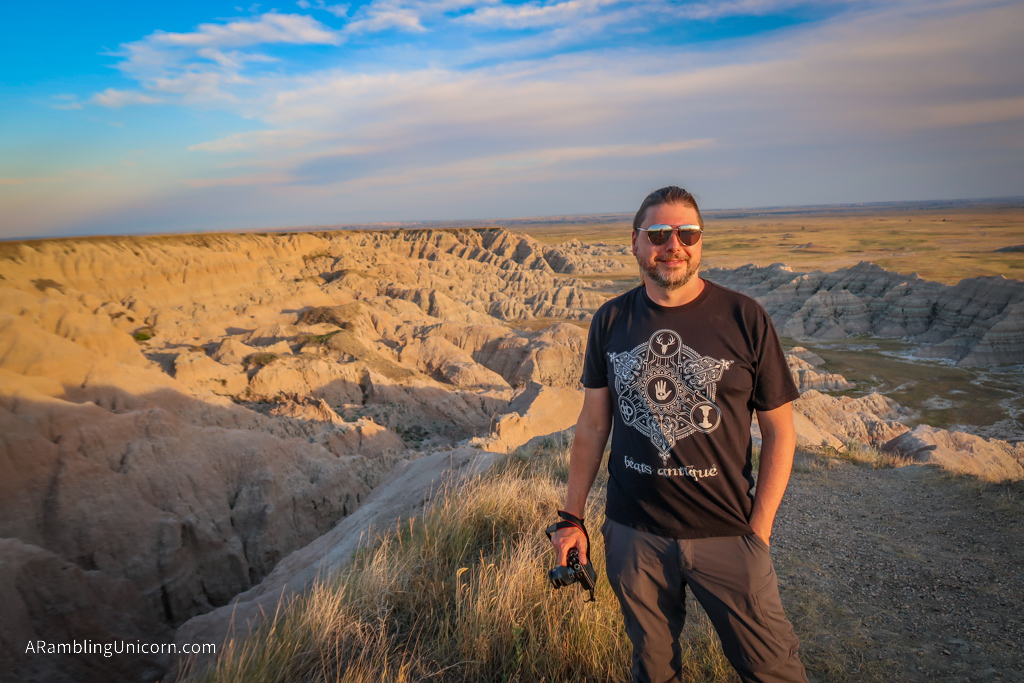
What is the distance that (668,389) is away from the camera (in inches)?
84.4

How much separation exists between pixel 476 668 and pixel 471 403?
62.4 ft

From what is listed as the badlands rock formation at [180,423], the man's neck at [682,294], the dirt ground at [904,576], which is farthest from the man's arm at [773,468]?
the badlands rock formation at [180,423]

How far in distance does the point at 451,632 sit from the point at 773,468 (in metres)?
2.15

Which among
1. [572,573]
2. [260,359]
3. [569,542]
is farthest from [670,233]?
[260,359]

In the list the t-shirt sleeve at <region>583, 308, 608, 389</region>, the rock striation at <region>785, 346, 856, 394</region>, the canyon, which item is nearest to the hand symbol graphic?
the t-shirt sleeve at <region>583, 308, 608, 389</region>

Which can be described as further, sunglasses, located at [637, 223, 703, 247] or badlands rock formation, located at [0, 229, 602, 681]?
badlands rock formation, located at [0, 229, 602, 681]

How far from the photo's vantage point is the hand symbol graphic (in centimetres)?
A: 215

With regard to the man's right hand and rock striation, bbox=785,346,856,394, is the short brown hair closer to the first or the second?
the man's right hand

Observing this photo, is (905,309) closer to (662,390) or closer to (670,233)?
(670,233)

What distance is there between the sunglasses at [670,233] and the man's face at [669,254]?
2cm

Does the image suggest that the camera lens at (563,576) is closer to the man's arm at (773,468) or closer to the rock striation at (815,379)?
the man's arm at (773,468)

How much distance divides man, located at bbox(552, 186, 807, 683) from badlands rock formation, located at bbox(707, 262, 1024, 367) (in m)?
40.3

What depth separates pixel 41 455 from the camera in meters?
7.43

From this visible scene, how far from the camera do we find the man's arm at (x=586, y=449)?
245 centimetres
